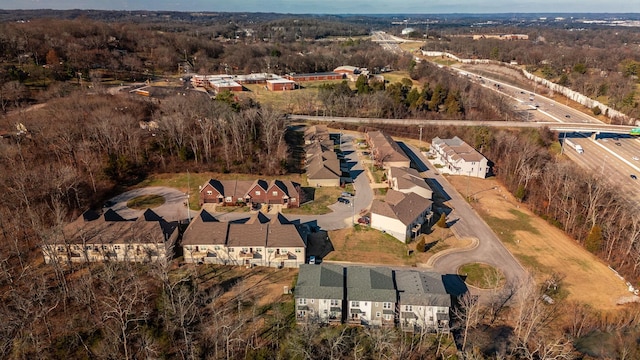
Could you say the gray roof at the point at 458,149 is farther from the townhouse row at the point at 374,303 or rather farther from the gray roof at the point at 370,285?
the townhouse row at the point at 374,303

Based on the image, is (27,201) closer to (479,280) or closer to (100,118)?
(100,118)

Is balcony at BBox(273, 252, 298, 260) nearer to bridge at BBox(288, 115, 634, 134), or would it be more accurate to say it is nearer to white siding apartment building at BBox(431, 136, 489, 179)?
white siding apartment building at BBox(431, 136, 489, 179)

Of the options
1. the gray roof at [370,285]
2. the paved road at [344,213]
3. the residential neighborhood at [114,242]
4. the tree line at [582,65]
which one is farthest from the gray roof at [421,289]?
the tree line at [582,65]

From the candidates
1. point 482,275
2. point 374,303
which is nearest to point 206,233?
point 374,303

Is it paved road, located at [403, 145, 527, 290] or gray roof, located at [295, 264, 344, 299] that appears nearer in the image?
gray roof, located at [295, 264, 344, 299]

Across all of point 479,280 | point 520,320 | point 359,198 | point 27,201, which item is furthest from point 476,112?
point 27,201

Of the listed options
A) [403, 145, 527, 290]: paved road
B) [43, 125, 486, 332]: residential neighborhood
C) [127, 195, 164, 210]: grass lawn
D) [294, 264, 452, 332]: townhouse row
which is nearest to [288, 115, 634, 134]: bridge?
[403, 145, 527, 290]: paved road
